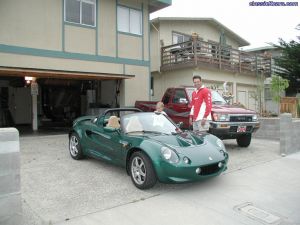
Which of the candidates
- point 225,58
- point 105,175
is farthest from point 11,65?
point 225,58

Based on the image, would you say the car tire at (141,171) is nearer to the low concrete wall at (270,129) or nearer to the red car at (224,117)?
the red car at (224,117)

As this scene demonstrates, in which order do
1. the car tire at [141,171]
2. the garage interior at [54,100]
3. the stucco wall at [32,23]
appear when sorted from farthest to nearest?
the garage interior at [54,100] < the stucco wall at [32,23] < the car tire at [141,171]

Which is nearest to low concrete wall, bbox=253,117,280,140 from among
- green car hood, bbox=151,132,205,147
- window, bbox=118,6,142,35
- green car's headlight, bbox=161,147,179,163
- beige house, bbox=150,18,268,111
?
beige house, bbox=150,18,268,111

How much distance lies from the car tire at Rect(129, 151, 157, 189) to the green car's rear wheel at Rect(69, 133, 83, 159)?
216 cm

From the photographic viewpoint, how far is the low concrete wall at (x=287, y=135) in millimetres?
8352

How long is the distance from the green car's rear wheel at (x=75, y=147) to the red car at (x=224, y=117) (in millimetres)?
3297

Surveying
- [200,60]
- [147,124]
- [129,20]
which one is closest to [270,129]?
[200,60]

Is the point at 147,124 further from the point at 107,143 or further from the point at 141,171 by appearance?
the point at 141,171

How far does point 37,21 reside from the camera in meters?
11.3

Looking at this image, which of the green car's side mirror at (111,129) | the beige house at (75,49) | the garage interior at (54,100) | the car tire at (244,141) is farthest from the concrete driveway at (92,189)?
the garage interior at (54,100)

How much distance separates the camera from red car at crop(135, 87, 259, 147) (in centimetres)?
816

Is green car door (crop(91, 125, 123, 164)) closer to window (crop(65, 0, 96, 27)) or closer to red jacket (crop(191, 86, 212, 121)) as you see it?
red jacket (crop(191, 86, 212, 121))

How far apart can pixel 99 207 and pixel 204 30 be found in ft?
59.4

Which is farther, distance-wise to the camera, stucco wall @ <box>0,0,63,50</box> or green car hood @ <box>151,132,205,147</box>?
stucco wall @ <box>0,0,63,50</box>
